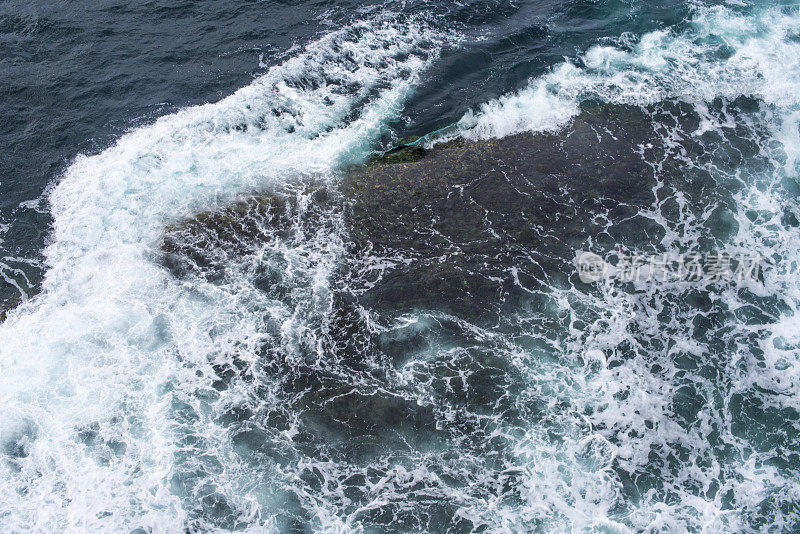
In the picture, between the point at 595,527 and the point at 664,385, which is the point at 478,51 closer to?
the point at 664,385

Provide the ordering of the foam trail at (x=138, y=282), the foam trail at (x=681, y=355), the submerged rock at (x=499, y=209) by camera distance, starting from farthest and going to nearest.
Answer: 1. the submerged rock at (x=499, y=209)
2. the foam trail at (x=138, y=282)
3. the foam trail at (x=681, y=355)

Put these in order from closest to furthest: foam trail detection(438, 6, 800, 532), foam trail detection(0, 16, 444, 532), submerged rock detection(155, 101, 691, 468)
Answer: foam trail detection(438, 6, 800, 532) → foam trail detection(0, 16, 444, 532) → submerged rock detection(155, 101, 691, 468)

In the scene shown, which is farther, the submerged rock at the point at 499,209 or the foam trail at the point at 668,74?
the foam trail at the point at 668,74

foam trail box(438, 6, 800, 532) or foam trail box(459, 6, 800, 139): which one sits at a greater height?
foam trail box(459, 6, 800, 139)

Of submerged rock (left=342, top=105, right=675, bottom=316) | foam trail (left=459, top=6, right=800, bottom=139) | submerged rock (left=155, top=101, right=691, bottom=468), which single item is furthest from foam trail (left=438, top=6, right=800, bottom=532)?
submerged rock (left=155, top=101, right=691, bottom=468)

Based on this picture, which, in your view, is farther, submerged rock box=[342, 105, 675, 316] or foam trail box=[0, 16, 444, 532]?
submerged rock box=[342, 105, 675, 316]

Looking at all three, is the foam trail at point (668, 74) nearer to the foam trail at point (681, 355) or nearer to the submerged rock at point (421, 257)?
the foam trail at point (681, 355)

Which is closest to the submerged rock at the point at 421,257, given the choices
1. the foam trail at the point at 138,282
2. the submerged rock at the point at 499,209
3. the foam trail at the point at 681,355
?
the submerged rock at the point at 499,209

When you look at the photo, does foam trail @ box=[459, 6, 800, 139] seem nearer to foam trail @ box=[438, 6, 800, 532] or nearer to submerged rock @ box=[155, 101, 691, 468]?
foam trail @ box=[438, 6, 800, 532]
